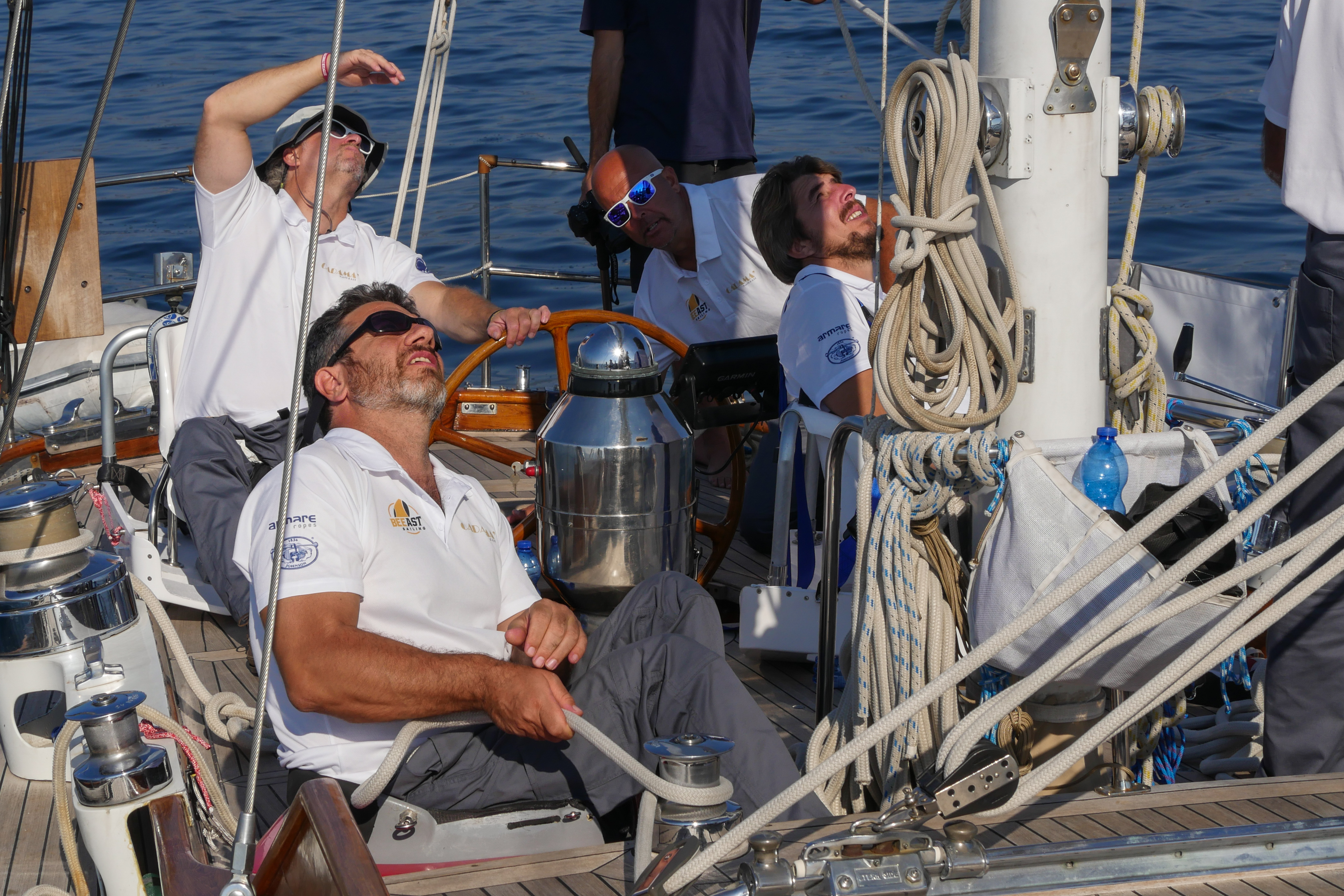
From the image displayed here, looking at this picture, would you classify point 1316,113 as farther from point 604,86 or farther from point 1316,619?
point 604,86

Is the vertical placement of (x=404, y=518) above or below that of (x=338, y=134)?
below

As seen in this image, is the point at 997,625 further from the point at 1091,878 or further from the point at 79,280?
the point at 79,280

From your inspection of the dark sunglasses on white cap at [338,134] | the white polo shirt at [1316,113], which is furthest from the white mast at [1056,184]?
the dark sunglasses on white cap at [338,134]

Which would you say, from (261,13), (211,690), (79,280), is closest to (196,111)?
(261,13)

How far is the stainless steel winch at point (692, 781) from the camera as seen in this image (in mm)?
1809

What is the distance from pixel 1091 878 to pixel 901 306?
2.98 ft

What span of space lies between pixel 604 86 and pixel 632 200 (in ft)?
3.57

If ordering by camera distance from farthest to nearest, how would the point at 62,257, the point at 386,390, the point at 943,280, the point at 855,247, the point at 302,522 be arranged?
1. the point at 62,257
2. the point at 855,247
3. the point at 386,390
4. the point at 302,522
5. the point at 943,280

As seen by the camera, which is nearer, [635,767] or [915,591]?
[635,767]

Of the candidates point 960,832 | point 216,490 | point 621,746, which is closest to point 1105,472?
point 960,832

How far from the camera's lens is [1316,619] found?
229cm

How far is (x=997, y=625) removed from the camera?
2.05m

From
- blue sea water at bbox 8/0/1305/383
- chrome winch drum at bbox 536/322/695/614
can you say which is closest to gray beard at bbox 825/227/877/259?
chrome winch drum at bbox 536/322/695/614

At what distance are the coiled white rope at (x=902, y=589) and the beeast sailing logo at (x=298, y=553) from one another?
905 mm
